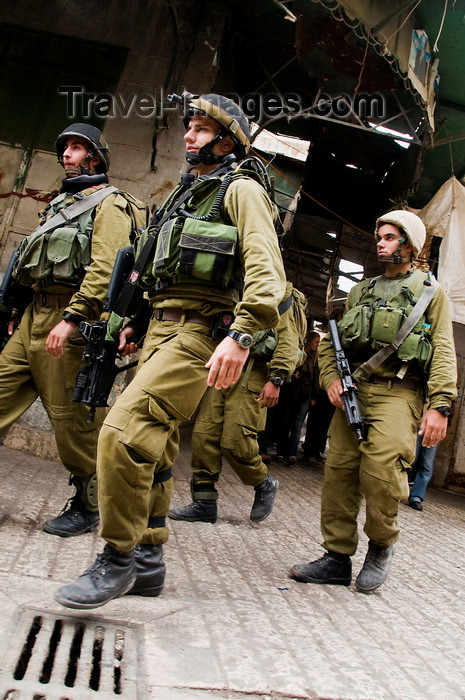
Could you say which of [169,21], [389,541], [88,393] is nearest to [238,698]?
[88,393]

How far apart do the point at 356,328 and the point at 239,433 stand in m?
1.30

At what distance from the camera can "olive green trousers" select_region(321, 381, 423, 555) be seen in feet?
10.4

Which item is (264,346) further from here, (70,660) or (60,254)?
(70,660)

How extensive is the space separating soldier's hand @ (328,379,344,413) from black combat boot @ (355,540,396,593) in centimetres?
84

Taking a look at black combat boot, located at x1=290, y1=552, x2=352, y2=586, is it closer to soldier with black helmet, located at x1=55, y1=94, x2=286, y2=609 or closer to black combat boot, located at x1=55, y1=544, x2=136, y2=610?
soldier with black helmet, located at x1=55, y1=94, x2=286, y2=609

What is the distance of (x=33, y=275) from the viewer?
3383 millimetres

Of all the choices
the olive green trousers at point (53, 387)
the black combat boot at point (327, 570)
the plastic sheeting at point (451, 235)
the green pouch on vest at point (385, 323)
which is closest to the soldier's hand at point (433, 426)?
the green pouch on vest at point (385, 323)

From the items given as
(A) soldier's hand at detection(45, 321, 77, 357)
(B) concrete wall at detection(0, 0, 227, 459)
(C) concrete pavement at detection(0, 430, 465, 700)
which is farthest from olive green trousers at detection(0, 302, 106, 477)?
(B) concrete wall at detection(0, 0, 227, 459)

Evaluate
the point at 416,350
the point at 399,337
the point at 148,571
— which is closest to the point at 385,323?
the point at 399,337

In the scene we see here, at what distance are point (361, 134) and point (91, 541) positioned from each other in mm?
8106

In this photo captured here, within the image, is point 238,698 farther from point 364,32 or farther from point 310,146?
point 310,146

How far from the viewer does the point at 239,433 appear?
14.2 feet

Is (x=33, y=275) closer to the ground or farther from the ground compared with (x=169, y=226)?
closer to the ground

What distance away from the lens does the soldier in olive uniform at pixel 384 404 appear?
126 inches
